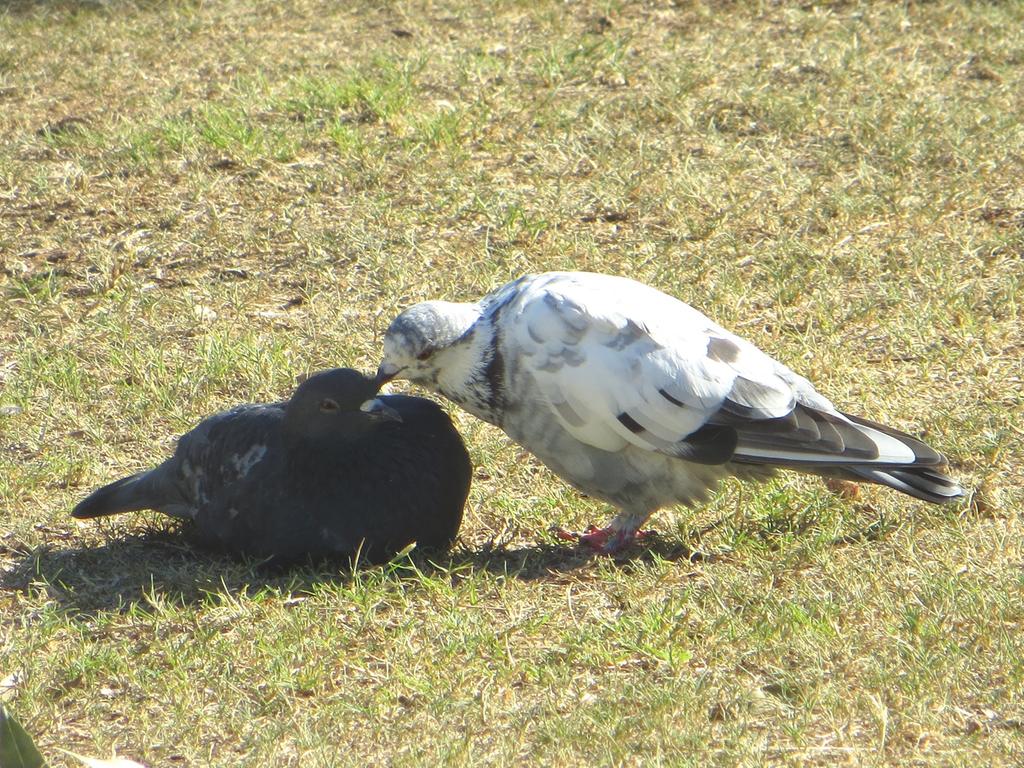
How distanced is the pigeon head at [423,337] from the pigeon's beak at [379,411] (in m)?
0.09

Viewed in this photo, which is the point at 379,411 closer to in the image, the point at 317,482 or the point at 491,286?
the point at 317,482

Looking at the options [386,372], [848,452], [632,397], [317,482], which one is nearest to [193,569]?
[317,482]

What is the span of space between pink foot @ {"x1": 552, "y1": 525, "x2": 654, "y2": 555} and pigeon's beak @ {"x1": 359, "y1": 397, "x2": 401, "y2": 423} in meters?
0.64

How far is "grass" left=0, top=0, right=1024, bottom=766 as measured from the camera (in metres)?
3.42

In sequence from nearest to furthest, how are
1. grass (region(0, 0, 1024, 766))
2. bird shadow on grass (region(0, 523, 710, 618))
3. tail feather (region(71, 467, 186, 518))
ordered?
1. grass (region(0, 0, 1024, 766))
2. bird shadow on grass (region(0, 523, 710, 618))
3. tail feather (region(71, 467, 186, 518))

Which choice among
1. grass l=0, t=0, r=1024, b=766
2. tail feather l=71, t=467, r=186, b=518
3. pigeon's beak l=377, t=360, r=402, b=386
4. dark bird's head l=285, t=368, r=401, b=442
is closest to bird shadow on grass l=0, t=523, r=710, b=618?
grass l=0, t=0, r=1024, b=766

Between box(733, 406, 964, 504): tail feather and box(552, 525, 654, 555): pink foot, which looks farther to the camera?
box(552, 525, 654, 555): pink foot

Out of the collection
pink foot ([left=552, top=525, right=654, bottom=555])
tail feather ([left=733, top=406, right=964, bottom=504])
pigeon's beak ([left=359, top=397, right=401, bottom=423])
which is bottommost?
pink foot ([left=552, top=525, right=654, bottom=555])

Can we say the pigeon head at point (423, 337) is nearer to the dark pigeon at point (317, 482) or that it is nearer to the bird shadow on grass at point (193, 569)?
the dark pigeon at point (317, 482)

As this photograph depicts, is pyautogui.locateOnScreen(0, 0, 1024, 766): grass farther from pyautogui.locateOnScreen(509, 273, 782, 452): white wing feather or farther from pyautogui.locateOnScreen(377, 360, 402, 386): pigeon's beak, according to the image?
pyautogui.locateOnScreen(377, 360, 402, 386): pigeon's beak

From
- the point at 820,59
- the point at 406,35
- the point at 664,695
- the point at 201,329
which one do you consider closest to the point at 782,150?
the point at 820,59

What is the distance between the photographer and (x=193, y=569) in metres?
4.20

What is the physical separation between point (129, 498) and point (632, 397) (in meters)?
1.52

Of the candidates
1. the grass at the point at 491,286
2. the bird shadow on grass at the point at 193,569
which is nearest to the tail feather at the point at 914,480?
the grass at the point at 491,286
